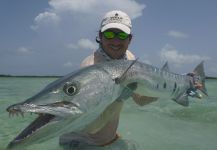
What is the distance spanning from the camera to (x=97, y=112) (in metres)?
3.47

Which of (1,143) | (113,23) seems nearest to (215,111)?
(1,143)

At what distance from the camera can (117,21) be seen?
196 inches

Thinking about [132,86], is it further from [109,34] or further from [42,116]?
[42,116]

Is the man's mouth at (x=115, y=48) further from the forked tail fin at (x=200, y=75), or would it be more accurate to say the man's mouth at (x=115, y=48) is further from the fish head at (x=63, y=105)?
the fish head at (x=63, y=105)

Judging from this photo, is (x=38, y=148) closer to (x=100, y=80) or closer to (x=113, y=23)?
(x=113, y=23)

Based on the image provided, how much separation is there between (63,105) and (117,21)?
2.10 meters

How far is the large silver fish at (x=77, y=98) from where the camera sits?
10.2 feet

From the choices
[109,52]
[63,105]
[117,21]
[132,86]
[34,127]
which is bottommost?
[34,127]

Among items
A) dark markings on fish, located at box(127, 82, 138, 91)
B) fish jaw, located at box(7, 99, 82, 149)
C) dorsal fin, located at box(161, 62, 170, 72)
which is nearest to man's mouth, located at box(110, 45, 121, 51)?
dorsal fin, located at box(161, 62, 170, 72)

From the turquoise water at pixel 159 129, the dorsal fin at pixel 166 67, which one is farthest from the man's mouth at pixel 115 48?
the turquoise water at pixel 159 129

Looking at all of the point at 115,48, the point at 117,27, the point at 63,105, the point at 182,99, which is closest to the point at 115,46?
the point at 115,48

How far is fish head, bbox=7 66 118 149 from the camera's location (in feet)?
10.1

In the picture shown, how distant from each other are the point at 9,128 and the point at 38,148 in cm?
249

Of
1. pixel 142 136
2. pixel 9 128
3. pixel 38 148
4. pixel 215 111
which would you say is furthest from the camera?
pixel 215 111
